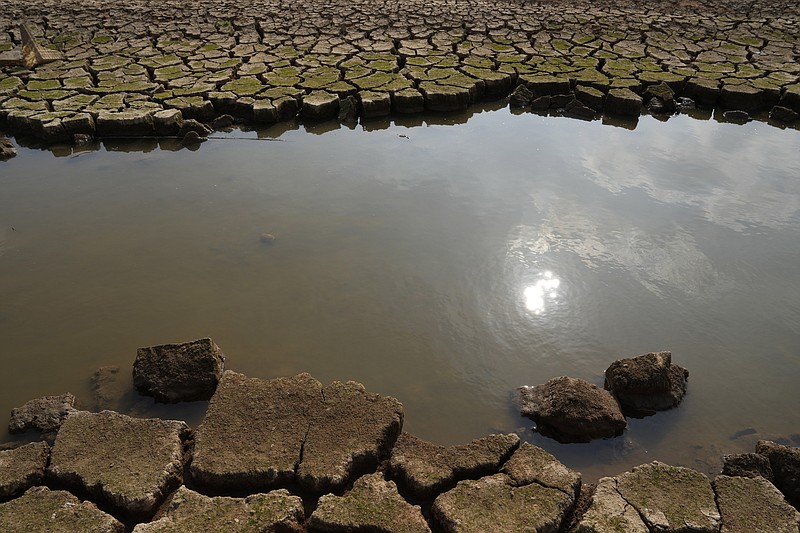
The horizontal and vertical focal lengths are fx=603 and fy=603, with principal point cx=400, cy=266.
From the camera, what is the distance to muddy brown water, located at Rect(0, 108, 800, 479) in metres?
3.33


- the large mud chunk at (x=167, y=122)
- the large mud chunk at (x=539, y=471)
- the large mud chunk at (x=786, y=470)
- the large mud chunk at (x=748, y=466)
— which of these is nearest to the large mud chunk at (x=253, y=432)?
the large mud chunk at (x=539, y=471)

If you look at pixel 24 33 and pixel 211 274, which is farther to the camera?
pixel 24 33

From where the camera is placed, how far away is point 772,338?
3643mm

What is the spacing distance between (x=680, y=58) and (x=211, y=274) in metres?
6.52

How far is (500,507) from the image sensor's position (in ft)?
7.80

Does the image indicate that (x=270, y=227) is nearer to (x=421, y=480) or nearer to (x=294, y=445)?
(x=294, y=445)

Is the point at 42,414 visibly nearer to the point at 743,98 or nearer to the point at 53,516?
the point at 53,516

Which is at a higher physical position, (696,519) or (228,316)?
(696,519)

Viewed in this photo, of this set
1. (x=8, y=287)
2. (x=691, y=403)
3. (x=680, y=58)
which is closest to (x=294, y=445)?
(x=691, y=403)

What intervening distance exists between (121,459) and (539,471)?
1.81m

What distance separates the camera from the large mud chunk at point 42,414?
302 centimetres

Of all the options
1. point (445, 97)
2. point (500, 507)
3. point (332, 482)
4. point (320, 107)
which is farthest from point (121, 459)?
point (445, 97)

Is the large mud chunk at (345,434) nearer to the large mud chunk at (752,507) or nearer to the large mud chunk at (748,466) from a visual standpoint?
the large mud chunk at (752,507)

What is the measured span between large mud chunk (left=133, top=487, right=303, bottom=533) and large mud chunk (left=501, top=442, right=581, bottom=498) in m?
0.91
